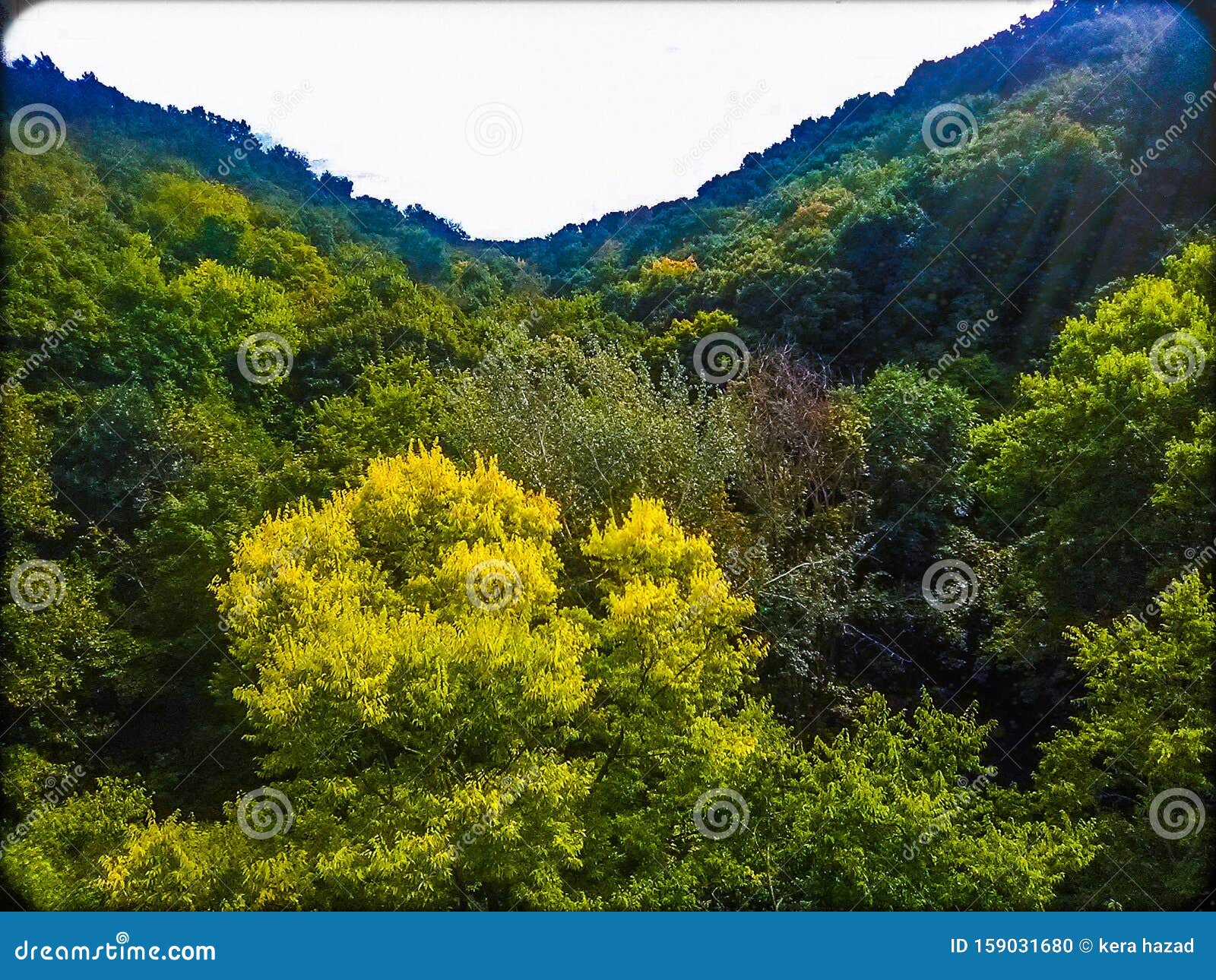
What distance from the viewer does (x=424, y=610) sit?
15.8 metres

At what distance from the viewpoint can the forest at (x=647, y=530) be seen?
13.9 m

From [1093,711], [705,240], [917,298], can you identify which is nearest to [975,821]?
[1093,711]

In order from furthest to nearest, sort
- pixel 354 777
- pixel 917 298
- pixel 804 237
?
pixel 804 237 < pixel 917 298 < pixel 354 777

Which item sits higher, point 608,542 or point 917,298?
point 917,298

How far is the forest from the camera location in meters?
13.9

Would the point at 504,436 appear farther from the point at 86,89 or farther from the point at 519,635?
the point at 86,89

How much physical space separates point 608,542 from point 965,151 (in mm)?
23990

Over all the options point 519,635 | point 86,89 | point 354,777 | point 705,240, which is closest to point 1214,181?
point 705,240

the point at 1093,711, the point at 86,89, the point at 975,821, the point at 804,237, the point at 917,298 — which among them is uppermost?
the point at 86,89

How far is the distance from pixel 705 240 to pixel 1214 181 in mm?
17780

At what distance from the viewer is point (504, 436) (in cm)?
2095

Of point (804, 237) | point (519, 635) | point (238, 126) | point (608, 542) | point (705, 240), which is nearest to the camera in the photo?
point (519, 635)

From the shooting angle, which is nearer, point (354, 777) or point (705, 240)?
point (354, 777)

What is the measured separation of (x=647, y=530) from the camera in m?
16.9
